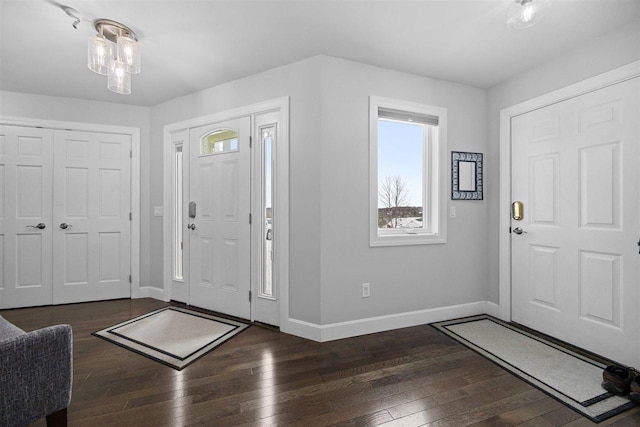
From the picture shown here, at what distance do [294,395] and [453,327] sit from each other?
180 centimetres

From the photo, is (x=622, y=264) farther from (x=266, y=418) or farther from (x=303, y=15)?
(x=303, y=15)

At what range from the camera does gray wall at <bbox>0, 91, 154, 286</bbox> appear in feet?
11.5

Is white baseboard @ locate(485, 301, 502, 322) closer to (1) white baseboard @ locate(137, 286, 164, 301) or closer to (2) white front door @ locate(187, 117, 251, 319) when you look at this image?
(2) white front door @ locate(187, 117, 251, 319)

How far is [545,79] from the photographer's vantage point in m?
2.78

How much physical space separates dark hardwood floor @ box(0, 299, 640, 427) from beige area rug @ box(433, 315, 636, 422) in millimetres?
80

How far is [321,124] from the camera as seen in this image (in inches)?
104

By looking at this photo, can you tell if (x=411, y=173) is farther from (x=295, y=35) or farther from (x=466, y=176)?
(x=295, y=35)

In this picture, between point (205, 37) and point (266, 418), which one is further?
point (205, 37)

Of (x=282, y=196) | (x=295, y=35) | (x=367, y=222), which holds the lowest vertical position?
(x=367, y=222)

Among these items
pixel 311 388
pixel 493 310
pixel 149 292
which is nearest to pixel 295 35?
pixel 311 388

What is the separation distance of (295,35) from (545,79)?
227cm

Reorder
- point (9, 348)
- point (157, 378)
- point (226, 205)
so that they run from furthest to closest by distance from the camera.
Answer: point (226, 205)
point (157, 378)
point (9, 348)

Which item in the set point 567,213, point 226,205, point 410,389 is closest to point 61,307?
point 226,205

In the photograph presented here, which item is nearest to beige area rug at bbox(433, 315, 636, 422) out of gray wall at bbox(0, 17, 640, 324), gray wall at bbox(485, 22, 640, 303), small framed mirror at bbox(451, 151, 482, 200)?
gray wall at bbox(0, 17, 640, 324)
